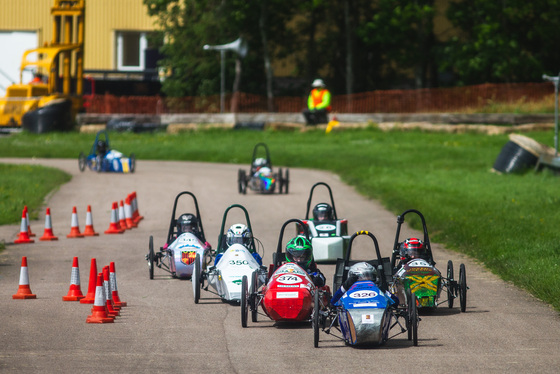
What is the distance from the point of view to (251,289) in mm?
11312

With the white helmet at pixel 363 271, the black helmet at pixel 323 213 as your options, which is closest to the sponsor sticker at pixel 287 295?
the white helmet at pixel 363 271

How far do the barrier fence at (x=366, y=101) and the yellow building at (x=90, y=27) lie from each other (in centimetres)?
798

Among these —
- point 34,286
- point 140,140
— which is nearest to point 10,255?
point 34,286

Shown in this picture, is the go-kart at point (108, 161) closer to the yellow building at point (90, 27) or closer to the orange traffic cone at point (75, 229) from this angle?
the orange traffic cone at point (75, 229)

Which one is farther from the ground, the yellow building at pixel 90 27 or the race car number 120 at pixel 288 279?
the yellow building at pixel 90 27

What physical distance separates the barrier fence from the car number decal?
33672 mm

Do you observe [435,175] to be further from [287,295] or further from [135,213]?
[287,295]

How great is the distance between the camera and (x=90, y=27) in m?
55.7

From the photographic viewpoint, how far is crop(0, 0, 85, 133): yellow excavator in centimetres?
4378

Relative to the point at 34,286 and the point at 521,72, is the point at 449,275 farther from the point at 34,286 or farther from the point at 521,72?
the point at 521,72

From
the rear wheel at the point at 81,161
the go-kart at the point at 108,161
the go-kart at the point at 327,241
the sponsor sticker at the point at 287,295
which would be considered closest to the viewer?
the sponsor sticker at the point at 287,295

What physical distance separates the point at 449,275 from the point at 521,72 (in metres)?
34.4

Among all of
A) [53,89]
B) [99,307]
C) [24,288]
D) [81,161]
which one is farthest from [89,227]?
[53,89]

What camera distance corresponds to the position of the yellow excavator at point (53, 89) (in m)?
43.8
